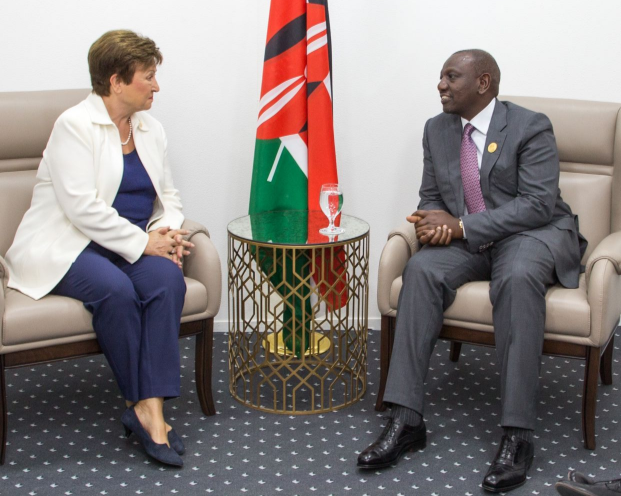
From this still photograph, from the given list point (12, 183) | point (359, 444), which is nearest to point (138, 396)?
point (359, 444)

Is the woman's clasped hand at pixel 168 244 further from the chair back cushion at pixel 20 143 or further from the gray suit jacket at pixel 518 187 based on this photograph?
the gray suit jacket at pixel 518 187

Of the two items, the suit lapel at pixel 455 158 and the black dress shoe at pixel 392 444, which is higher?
the suit lapel at pixel 455 158

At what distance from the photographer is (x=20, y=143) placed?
9.75ft

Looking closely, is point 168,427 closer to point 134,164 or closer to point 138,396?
point 138,396

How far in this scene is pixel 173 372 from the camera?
104 inches

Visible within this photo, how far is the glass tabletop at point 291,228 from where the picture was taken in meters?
2.82

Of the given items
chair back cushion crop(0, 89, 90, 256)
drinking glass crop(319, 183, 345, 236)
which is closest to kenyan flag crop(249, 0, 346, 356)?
drinking glass crop(319, 183, 345, 236)

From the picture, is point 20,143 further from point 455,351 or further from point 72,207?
point 455,351

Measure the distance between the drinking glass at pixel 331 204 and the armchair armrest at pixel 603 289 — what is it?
81 cm

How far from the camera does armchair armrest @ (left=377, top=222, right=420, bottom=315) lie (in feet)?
9.28

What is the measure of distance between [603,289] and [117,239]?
4.84 ft

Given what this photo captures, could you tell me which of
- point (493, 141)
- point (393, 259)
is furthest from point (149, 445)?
point (493, 141)

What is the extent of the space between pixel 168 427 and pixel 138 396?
14cm

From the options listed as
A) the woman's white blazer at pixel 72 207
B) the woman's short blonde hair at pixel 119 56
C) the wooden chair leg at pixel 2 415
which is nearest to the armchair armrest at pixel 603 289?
the woman's white blazer at pixel 72 207
